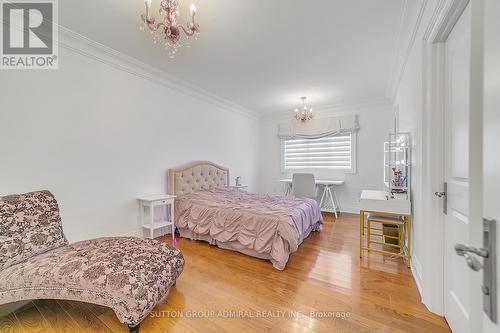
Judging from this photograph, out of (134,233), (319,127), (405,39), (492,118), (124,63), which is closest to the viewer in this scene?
(492,118)

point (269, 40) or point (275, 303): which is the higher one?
point (269, 40)

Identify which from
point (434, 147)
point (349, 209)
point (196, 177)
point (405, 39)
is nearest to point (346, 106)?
point (349, 209)

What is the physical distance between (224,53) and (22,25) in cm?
204

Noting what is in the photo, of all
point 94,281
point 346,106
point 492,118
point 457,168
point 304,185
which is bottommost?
point 94,281

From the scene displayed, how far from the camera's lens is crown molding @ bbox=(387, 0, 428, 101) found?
1879 millimetres

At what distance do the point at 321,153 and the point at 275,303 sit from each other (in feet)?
13.4

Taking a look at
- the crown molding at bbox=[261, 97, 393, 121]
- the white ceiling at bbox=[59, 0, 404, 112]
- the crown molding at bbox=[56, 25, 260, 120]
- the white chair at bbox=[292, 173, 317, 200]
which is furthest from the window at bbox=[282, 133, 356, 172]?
the crown molding at bbox=[56, 25, 260, 120]

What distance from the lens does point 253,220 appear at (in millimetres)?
2607

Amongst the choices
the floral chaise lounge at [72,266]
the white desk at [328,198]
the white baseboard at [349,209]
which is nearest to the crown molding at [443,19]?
the floral chaise lounge at [72,266]

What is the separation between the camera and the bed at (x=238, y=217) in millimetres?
2412

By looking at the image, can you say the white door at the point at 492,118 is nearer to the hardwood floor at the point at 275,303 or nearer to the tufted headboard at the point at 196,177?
the hardwood floor at the point at 275,303

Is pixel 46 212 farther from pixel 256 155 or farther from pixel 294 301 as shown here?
pixel 256 155

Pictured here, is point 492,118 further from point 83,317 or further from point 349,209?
point 349,209

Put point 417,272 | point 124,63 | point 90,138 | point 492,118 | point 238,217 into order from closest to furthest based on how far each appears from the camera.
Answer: point 492,118 → point 417,272 → point 90,138 → point 238,217 → point 124,63
